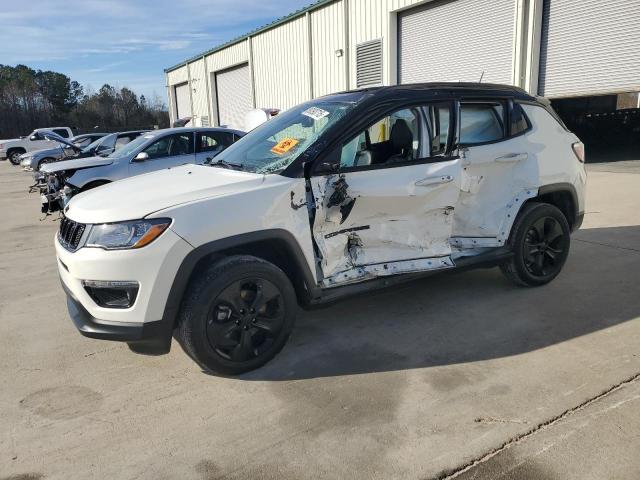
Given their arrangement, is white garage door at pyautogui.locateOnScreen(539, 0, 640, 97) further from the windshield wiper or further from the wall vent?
the windshield wiper

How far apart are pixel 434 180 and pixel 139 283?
220 cm

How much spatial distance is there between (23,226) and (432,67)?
11.9 meters

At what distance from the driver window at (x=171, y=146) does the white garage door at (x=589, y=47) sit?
9.14 metres

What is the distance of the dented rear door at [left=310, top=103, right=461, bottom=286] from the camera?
11.5 feet

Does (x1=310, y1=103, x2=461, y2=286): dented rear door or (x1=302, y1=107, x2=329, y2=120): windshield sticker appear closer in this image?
(x1=310, y1=103, x2=461, y2=286): dented rear door

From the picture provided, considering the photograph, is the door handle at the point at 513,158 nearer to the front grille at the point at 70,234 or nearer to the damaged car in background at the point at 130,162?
the front grille at the point at 70,234

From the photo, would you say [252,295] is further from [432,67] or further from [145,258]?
[432,67]

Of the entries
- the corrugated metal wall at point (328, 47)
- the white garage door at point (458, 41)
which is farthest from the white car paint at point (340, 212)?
the corrugated metal wall at point (328, 47)

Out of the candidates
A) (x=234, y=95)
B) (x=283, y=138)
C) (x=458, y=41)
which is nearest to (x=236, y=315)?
(x=283, y=138)

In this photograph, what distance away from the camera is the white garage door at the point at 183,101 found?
37.4 meters

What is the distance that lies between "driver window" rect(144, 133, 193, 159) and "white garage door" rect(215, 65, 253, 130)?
1801 cm

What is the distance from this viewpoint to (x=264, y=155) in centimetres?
384

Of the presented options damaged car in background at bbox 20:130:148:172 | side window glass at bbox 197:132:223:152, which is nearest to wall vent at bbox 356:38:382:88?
damaged car in background at bbox 20:130:148:172

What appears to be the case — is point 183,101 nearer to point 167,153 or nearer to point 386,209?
point 167,153
